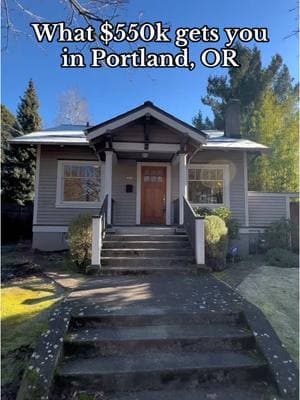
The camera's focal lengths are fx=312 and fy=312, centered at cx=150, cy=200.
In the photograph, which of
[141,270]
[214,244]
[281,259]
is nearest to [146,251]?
[141,270]

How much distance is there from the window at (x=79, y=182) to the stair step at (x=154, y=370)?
7.91 metres

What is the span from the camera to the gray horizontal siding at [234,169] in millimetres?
11445

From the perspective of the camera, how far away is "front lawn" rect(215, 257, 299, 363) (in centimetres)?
440

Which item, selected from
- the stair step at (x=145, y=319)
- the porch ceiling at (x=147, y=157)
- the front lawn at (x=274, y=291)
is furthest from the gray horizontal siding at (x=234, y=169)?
the stair step at (x=145, y=319)

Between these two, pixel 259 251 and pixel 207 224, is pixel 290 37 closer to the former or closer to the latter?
pixel 207 224

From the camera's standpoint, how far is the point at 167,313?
4.48 metres

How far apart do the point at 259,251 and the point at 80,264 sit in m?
6.46

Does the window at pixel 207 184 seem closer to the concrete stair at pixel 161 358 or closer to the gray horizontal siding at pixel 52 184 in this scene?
the gray horizontal siding at pixel 52 184

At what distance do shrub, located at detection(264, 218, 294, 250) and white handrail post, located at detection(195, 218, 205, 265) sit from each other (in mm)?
4191

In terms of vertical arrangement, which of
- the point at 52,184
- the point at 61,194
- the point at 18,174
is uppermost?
the point at 18,174

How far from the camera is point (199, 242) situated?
742 centimetres

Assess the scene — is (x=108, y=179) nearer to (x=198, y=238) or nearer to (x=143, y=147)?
(x=143, y=147)

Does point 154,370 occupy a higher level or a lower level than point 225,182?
lower

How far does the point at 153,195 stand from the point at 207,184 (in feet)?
6.82
